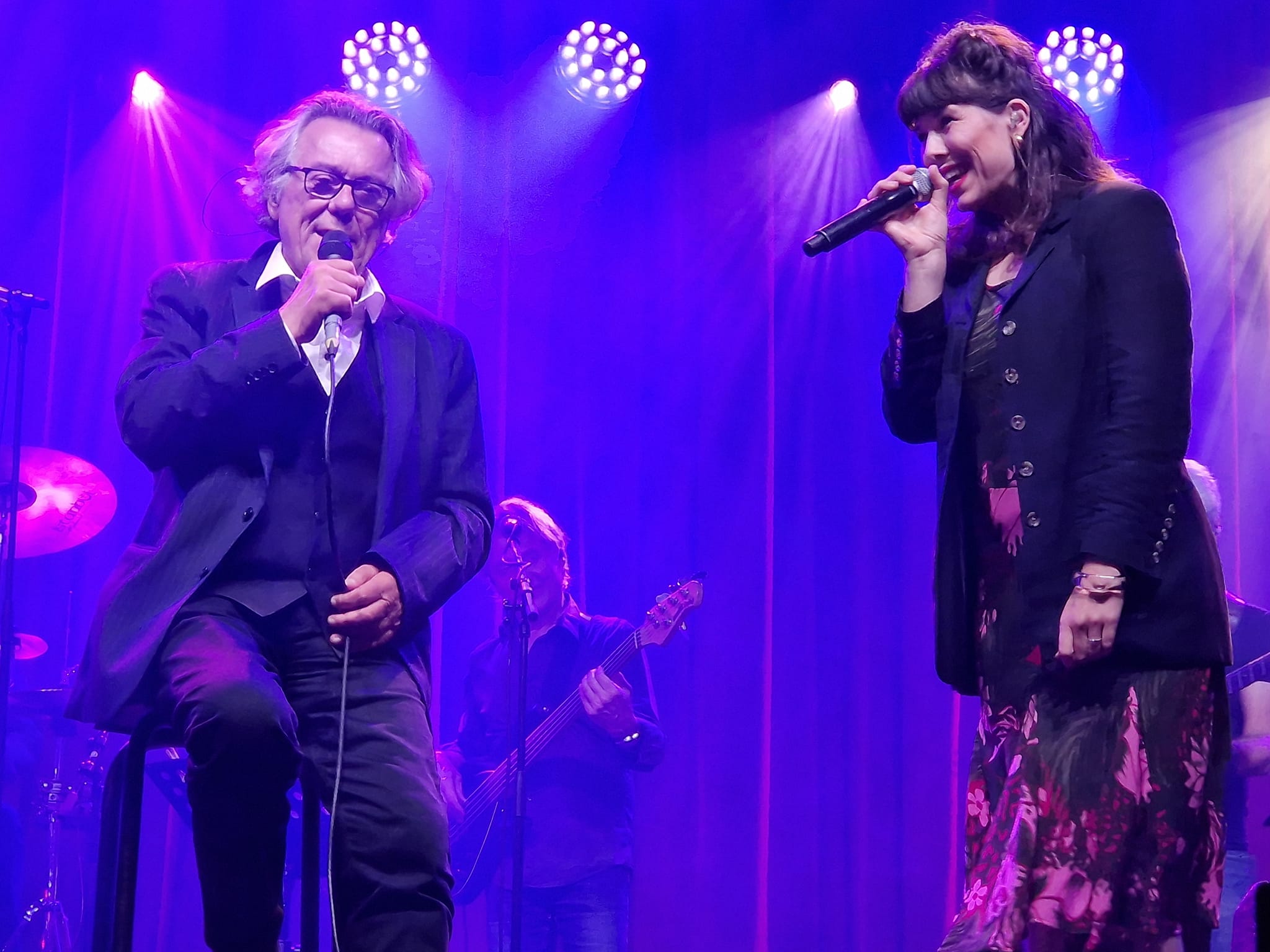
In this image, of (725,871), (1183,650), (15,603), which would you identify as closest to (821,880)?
(725,871)

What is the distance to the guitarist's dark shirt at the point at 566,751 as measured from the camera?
15.9 feet

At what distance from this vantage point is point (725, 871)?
6.09m

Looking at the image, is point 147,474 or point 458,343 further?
point 147,474

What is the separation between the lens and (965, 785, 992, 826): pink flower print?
2.01 metres

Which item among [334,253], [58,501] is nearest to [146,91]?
[58,501]

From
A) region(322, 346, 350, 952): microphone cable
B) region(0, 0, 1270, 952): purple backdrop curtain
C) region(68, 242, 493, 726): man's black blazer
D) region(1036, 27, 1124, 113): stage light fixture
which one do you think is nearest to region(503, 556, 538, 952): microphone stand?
region(0, 0, 1270, 952): purple backdrop curtain

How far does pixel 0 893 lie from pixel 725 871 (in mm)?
3274

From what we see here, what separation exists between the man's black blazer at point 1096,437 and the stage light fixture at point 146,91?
5.26 m

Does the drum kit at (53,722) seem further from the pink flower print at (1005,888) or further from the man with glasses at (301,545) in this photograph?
the pink flower print at (1005,888)

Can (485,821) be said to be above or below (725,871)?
above

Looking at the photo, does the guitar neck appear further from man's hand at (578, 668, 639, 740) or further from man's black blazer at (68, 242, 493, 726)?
man's black blazer at (68, 242, 493, 726)

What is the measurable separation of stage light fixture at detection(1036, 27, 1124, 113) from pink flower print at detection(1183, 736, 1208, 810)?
5.32 metres

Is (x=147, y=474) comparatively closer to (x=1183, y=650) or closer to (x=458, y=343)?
(x=458, y=343)

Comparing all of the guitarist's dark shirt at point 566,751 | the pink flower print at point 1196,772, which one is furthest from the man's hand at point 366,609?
the guitarist's dark shirt at point 566,751
